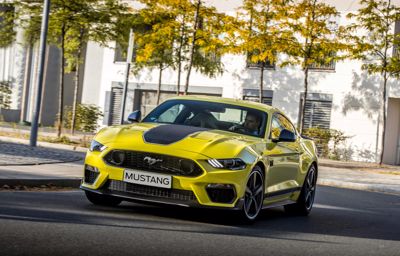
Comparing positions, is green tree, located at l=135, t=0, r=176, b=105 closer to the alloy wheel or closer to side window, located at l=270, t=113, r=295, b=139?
the alloy wheel

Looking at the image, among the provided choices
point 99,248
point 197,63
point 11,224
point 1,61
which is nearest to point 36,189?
point 11,224

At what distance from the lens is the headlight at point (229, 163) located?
1011 cm

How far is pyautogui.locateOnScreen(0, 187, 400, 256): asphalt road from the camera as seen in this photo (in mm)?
8039

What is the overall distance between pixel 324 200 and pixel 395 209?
4.26ft

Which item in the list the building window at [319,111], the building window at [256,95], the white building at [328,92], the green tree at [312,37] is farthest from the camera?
the building window at [256,95]

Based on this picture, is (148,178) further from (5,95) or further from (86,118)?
(5,95)

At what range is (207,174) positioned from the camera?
1006 centimetres

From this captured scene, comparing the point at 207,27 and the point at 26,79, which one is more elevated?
the point at 207,27

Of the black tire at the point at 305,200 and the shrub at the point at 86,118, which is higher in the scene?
the shrub at the point at 86,118

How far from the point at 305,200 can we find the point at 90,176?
373cm

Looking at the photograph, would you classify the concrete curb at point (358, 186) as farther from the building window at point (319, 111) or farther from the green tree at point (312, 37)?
the building window at point (319, 111)

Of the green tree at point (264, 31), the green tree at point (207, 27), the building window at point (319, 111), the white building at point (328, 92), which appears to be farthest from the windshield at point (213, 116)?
the building window at point (319, 111)

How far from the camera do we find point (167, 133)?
34.4ft

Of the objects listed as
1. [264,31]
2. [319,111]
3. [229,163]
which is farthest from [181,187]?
[319,111]
